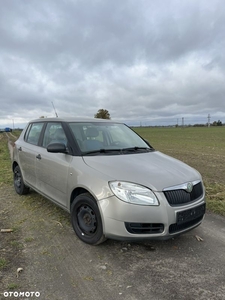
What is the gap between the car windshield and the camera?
12.1 feet

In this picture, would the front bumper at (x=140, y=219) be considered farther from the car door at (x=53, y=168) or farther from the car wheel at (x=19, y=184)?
the car wheel at (x=19, y=184)

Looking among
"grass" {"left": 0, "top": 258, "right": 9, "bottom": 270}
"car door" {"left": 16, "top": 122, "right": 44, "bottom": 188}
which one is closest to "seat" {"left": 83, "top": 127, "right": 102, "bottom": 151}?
"car door" {"left": 16, "top": 122, "right": 44, "bottom": 188}

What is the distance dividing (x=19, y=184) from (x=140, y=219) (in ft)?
12.2

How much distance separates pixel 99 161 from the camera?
3.29 m

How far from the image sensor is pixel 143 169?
314cm

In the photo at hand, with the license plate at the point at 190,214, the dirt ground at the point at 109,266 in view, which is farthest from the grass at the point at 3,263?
the license plate at the point at 190,214

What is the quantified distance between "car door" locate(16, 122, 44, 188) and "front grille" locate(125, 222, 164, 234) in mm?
2460

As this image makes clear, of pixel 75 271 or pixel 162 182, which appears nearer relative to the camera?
pixel 75 271

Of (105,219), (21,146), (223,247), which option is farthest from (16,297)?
(21,146)

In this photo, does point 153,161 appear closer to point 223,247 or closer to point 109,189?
point 109,189

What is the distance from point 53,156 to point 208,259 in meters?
2.67

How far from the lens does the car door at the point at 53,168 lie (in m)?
3.64

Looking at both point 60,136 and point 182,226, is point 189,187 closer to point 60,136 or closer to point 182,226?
point 182,226

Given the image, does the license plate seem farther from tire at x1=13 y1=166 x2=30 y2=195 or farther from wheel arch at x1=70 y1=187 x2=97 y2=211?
tire at x1=13 y1=166 x2=30 y2=195
